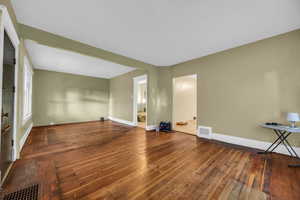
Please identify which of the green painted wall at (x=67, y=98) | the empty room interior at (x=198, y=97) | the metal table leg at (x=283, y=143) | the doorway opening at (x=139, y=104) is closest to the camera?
the empty room interior at (x=198, y=97)

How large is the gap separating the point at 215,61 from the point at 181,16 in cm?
204

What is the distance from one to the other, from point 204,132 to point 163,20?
323 cm

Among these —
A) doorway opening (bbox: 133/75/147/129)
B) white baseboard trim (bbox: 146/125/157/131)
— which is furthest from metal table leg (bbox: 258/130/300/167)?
doorway opening (bbox: 133/75/147/129)

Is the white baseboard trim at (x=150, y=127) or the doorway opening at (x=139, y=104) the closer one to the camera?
the white baseboard trim at (x=150, y=127)

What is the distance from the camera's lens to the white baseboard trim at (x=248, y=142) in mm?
2410

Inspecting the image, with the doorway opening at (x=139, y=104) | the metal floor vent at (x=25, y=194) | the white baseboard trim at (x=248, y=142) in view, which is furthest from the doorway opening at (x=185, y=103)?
the metal floor vent at (x=25, y=194)

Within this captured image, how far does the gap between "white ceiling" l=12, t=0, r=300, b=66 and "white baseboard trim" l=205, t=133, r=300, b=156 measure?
8.01 feet

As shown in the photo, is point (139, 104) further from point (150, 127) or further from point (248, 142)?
point (248, 142)

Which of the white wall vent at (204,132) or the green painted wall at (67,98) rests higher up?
the green painted wall at (67,98)

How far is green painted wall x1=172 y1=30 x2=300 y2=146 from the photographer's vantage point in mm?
2371

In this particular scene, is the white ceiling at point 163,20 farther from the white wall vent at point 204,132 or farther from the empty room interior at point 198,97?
the white wall vent at point 204,132

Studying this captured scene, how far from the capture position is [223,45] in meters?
2.95

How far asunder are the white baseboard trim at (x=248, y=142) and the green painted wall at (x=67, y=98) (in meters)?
6.11

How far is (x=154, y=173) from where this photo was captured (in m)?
1.74
